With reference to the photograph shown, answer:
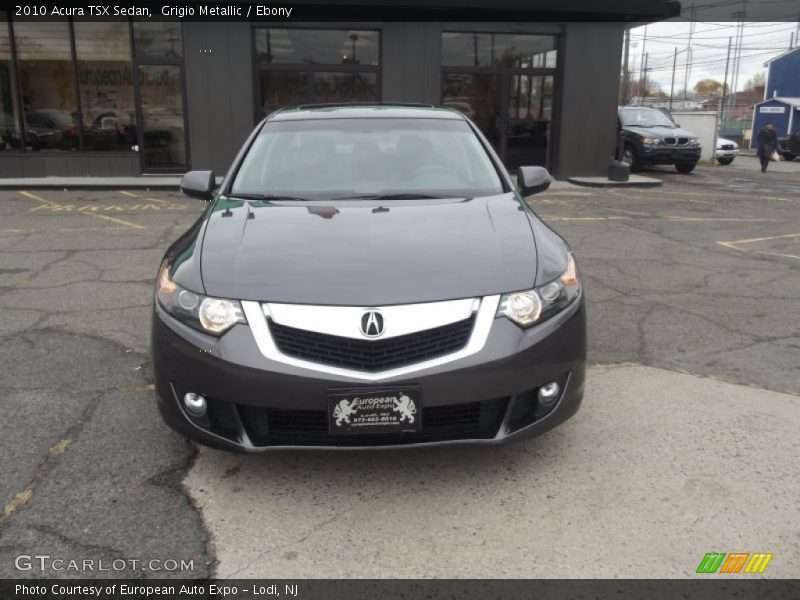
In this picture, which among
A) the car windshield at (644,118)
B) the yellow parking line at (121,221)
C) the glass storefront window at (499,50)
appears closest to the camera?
the yellow parking line at (121,221)

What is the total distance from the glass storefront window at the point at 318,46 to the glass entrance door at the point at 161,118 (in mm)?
1919

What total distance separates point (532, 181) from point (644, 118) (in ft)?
57.0

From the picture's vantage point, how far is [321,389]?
258 centimetres

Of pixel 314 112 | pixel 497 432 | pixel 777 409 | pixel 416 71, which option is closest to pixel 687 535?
pixel 497 432

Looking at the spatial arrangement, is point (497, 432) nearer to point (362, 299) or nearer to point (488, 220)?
point (362, 299)

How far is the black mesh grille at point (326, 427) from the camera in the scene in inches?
106

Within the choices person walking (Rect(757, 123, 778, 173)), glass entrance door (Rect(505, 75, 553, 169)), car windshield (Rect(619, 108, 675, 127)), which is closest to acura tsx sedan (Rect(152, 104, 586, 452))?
glass entrance door (Rect(505, 75, 553, 169))

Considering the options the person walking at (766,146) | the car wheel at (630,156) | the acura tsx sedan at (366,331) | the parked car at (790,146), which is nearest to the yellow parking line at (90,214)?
the acura tsx sedan at (366,331)

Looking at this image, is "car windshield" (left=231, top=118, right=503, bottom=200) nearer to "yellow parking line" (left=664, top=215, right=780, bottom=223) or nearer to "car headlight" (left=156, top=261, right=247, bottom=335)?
"car headlight" (left=156, top=261, right=247, bottom=335)

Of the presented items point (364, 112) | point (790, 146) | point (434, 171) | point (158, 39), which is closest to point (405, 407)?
point (434, 171)

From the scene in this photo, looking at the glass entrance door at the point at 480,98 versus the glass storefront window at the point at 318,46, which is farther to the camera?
the glass entrance door at the point at 480,98

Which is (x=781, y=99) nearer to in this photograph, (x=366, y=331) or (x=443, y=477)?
(x=443, y=477)

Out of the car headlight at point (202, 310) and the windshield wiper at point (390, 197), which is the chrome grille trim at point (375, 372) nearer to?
the car headlight at point (202, 310)

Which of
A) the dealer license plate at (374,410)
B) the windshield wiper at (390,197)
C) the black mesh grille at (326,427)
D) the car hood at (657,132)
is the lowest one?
the black mesh grille at (326,427)
